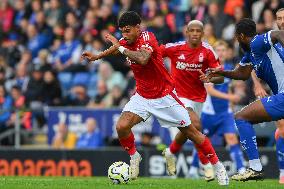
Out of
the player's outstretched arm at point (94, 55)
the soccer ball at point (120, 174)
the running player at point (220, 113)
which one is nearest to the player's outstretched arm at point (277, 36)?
the player's outstretched arm at point (94, 55)

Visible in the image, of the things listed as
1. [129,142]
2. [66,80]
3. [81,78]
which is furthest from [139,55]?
[66,80]

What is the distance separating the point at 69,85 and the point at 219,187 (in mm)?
11746

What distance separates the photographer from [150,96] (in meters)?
14.2

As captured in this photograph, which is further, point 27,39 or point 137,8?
point 27,39

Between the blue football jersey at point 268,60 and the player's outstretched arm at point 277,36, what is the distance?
0.12m

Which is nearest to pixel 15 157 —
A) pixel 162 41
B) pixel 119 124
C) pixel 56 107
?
pixel 56 107

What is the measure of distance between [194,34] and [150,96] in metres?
2.77

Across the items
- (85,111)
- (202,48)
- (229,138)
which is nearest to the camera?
(202,48)

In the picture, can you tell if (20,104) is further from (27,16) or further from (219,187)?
(219,187)

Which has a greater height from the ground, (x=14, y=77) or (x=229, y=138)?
(x=14, y=77)

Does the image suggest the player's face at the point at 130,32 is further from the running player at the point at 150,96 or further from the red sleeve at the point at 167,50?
the red sleeve at the point at 167,50

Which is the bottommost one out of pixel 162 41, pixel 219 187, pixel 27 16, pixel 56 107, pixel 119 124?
pixel 219 187

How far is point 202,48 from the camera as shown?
16547mm

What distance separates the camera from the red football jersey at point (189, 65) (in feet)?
54.0
